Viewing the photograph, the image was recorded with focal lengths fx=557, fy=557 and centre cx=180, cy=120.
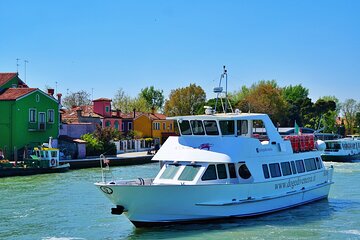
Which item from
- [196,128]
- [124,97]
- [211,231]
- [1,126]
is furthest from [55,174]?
[124,97]

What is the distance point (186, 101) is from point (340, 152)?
32.8m

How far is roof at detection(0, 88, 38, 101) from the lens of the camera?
156 ft

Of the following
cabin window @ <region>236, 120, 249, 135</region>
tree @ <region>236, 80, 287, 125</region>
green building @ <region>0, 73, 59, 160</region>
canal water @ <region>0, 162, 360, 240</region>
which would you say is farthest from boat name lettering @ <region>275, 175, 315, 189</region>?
tree @ <region>236, 80, 287, 125</region>

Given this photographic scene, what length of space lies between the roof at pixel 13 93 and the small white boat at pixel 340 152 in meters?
29.0

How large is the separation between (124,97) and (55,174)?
197ft

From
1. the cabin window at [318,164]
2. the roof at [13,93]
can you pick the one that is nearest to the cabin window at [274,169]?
the cabin window at [318,164]

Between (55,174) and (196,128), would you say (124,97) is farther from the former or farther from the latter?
(196,128)

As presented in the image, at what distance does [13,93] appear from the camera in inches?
1924

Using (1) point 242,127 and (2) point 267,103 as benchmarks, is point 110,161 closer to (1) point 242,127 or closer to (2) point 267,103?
(1) point 242,127

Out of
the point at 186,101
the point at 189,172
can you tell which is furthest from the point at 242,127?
the point at 186,101

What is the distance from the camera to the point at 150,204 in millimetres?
17859

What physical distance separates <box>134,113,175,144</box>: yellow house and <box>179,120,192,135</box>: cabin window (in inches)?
1943

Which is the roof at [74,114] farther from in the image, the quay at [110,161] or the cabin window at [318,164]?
the cabin window at [318,164]

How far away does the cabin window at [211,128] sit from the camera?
67.0 feet
